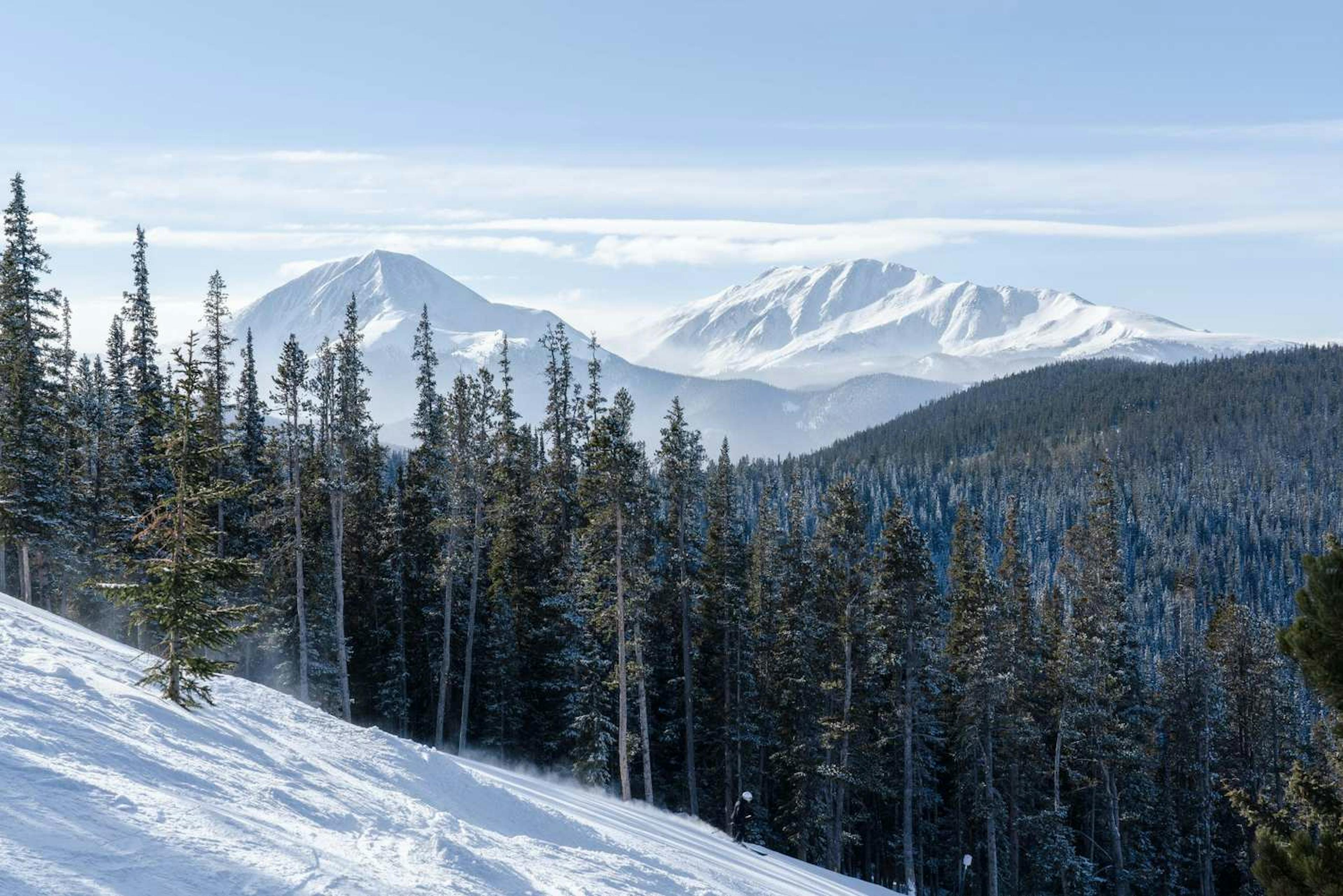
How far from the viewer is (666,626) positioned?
130 ft

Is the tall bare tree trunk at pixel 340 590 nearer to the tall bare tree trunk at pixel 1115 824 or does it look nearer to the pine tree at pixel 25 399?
the pine tree at pixel 25 399

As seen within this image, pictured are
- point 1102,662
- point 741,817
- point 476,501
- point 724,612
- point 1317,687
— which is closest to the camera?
point 1317,687

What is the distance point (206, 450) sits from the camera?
632 inches

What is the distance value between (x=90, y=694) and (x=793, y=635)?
86.5 ft

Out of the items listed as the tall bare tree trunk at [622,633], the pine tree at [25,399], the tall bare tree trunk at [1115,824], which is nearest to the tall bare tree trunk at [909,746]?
the tall bare tree trunk at [1115,824]

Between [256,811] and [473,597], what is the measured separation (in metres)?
25.6

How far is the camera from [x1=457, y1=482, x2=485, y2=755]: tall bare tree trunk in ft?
111

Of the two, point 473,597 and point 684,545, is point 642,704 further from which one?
point 473,597

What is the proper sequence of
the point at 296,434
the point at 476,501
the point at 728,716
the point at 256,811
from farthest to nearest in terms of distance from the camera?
the point at 728,716 < the point at 476,501 < the point at 296,434 < the point at 256,811

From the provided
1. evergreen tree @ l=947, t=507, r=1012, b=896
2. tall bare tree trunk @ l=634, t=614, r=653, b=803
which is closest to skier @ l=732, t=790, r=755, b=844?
tall bare tree trunk @ l=634, t=614, r=653, b=803

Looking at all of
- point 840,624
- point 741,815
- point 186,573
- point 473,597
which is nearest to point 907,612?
point 840,624

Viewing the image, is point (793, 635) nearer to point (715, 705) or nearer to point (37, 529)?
point (715, 705)

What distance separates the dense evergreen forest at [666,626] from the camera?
3161 centimetres

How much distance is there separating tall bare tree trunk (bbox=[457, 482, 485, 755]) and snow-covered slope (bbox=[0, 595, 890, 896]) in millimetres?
14997
